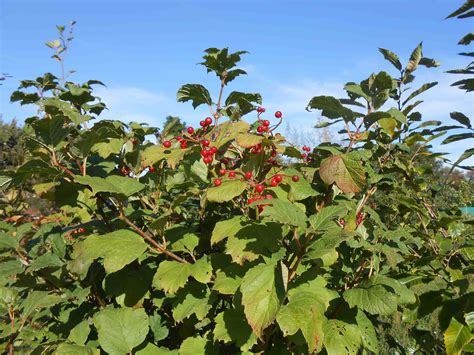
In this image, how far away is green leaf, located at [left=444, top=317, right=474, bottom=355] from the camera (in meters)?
2.23

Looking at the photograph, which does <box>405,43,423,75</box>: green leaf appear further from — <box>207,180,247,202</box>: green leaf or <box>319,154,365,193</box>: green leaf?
<box>207,180,247,202</box>: green leaf

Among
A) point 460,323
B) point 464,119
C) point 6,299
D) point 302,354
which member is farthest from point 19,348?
point 464,119

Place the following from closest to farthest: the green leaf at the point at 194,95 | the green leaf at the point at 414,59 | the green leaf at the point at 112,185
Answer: the green leaf at the point at 112,185 < the green leaf at the point at 194,95 < the green leaf at the point at 414,59

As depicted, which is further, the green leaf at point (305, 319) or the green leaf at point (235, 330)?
the green leaf at point (235, 330)

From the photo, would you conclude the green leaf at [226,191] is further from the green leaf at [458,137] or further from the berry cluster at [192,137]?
the green leaf at [458,137]

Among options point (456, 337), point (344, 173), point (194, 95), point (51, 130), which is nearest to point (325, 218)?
point (344, 173)

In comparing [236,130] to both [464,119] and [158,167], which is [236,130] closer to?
[158,167]

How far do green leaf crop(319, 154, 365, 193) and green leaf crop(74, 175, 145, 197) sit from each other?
0.91 metres

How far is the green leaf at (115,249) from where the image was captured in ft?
5.95

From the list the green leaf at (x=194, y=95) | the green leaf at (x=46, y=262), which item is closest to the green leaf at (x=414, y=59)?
the green leaf at (x=194, y=95)

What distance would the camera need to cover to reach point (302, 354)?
1945 mm

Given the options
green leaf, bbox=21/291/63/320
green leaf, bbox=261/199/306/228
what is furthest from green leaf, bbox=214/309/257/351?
green leaf, bbox=21/291/63/320

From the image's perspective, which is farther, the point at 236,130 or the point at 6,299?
the point at 6,299

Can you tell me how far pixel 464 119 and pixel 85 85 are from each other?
8.45ft
